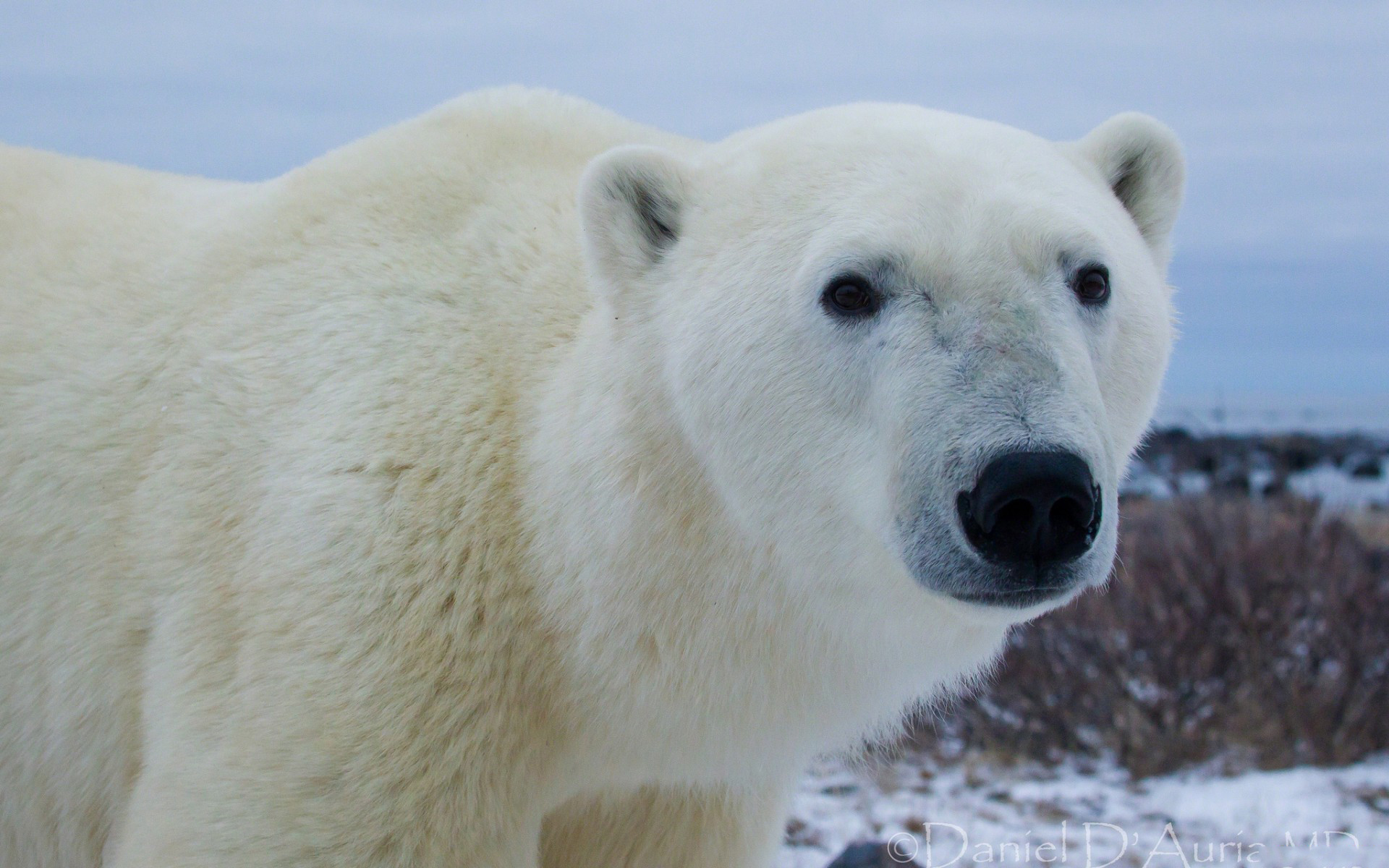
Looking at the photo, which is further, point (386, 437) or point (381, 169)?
point (381, 169)

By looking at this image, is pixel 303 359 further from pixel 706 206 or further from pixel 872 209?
pixel 872 209

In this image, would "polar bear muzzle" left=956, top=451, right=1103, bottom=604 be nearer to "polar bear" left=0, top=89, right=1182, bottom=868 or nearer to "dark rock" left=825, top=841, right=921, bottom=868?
"polar bear" left=0, top=89, right=1182, bottom=868

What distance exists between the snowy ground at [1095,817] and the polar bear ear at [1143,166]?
7.29ft

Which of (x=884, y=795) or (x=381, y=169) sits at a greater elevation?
(x=381, y=169)

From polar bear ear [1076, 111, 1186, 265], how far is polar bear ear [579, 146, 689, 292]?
854 millimetres

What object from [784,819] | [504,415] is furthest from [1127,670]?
[504,415]

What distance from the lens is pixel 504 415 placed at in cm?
261

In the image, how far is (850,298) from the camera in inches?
86.5

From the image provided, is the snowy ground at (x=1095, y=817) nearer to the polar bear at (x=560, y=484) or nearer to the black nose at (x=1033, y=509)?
the polar bear at (x=560, y=484)

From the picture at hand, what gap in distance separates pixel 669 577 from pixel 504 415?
490 millimetres

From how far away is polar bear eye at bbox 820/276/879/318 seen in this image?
7.16 feet

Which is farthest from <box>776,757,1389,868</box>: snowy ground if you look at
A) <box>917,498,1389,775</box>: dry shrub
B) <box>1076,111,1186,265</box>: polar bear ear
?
<box>1076,111,1186,265</box>: polar bear ear

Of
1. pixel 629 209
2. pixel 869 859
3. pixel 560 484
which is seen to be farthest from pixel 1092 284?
pixel 869 859

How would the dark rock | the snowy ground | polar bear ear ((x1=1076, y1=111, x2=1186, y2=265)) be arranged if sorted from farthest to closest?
the snowy ground < the dark rock < polar bear ear ((x1=1076, y1=111, x2=1186, y2=265))
